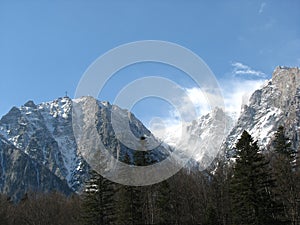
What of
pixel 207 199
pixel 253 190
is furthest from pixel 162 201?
pixel 253 190

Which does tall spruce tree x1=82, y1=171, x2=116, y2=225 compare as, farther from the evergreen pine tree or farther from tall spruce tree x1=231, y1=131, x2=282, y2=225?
tall spruce tree x1=231, y1=131, x2=282, y2=225

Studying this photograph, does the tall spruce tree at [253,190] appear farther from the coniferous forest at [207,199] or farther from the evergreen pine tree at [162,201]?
the evergreen pine tree at [162,201]

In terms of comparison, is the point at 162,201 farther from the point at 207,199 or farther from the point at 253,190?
the point at 253,190

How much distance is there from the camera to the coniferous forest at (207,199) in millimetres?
41344

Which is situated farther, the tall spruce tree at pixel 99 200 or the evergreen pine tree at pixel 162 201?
the evergreen pine tree at pixel 162 201

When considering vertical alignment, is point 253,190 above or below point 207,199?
below

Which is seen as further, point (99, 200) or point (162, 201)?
point (162, 201)

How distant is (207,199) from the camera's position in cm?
6725

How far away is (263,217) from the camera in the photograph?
4028 cm

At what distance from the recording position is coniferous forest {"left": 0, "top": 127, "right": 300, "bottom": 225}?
41.3m

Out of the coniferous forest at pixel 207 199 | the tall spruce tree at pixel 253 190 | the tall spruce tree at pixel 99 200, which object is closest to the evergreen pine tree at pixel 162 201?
the coniferous forest at pixel 207 199

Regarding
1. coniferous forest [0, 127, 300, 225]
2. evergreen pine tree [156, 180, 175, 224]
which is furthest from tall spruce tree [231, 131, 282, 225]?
evergreen pine tree [156, 180, 175, 224]

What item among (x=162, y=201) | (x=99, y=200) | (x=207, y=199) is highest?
(x=207, y=199)

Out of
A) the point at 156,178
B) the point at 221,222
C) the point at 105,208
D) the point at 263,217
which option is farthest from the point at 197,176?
the point at 263,217
